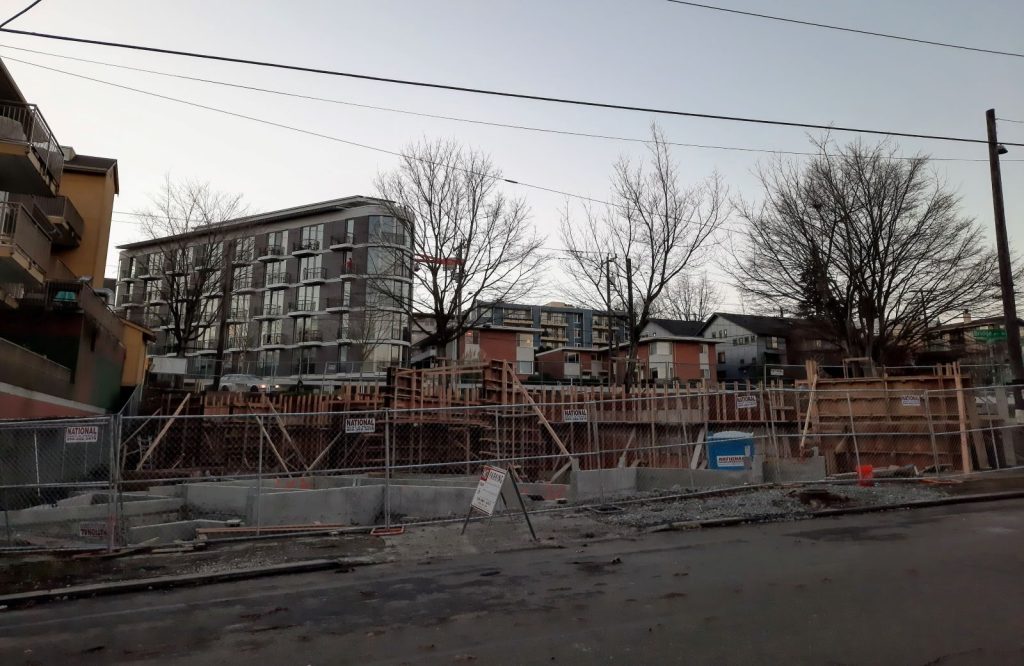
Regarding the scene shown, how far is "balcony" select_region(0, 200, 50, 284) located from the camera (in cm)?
2314

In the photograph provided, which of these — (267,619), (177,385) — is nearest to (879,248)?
(267,619)

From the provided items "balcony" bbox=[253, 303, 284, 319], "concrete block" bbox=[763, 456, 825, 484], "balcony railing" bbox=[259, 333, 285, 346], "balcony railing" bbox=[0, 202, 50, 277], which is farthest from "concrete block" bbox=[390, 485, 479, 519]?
"balcony" bbox=[253, 303, 284, 319]

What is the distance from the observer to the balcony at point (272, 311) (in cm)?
6906

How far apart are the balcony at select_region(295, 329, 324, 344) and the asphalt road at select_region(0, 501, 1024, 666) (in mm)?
59119

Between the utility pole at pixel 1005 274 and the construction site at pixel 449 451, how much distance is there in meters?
0.70

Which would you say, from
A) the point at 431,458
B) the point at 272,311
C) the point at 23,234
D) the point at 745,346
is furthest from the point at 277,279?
the point at 431,458

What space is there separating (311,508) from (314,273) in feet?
190

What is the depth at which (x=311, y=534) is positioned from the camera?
36.6ft

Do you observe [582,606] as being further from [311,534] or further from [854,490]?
[854,490]

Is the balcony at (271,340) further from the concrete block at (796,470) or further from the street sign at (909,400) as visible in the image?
the street sign at (909,400)

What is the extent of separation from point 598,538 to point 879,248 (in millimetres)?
23077

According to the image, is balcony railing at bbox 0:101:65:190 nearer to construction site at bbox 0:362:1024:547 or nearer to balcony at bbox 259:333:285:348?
construction site at bbox 0:362:1024:547

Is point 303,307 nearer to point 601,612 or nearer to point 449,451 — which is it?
point 449,451

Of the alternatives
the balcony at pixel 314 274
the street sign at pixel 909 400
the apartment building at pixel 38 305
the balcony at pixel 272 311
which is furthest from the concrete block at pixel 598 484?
the balcony at pixel 272 311
